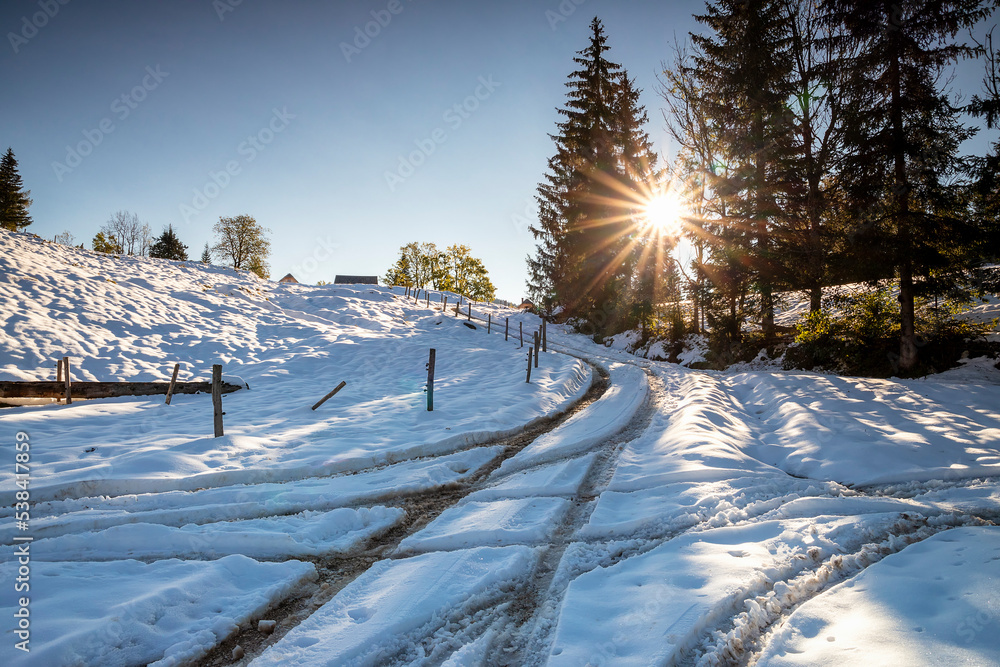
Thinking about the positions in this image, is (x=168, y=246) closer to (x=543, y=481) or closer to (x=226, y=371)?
(x=226, y=371)

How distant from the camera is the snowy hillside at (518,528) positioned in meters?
3.10

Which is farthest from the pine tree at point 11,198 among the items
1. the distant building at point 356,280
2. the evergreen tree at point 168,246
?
the distant building at point 356,280

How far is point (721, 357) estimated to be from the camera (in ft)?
60.4

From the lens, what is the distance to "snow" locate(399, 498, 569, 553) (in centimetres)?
480

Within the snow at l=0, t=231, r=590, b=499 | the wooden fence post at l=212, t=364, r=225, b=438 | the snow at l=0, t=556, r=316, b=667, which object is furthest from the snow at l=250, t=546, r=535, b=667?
the wooden fence post at l=212, t=364, r=225, b=438

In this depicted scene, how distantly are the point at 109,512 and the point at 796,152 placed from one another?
22.1 m

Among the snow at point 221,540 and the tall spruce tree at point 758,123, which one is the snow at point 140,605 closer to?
the snow at point 221,540

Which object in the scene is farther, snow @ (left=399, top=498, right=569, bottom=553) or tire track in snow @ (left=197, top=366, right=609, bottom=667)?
snow @ (left=399, top=498, right=569, bottom=553)

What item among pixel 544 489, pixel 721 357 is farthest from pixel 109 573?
pixel 721 357

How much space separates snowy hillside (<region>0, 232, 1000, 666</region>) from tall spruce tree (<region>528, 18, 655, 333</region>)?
19321 mm

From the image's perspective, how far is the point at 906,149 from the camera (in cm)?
1081

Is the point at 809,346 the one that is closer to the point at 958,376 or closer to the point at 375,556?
the point at 958,376

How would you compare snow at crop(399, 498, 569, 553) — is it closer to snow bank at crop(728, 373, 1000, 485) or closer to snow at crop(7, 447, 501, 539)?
snow at crop(7, 447, 501, 539)

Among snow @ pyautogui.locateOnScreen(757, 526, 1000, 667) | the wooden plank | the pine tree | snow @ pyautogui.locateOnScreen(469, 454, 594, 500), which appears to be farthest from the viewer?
the pine tree
